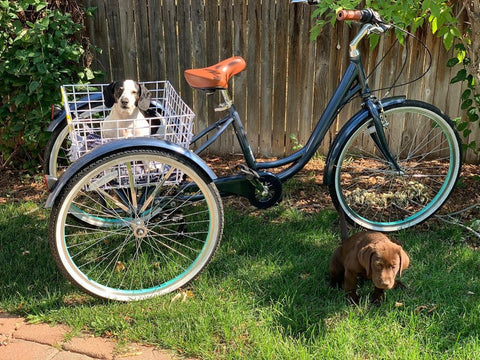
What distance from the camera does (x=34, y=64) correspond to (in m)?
4.05

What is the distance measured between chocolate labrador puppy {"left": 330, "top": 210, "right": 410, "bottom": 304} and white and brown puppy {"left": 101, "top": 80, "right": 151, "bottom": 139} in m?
1.40

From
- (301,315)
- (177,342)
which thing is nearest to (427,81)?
(301,315)

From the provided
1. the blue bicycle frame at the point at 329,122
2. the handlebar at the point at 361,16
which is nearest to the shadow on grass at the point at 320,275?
the blue bicycle frame at the point at 329,122

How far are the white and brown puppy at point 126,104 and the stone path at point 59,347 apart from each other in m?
1.16

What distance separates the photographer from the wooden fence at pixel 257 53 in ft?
14.9

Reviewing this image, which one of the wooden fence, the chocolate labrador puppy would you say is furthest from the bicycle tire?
the wooden fence

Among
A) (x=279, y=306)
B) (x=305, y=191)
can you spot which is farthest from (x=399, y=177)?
(x=279, y=306)

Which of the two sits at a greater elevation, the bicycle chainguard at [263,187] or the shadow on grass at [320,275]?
the bicycle chainguard at [263,187]

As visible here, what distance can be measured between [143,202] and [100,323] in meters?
0.76

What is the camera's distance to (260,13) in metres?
4.55

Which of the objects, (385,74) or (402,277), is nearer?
(402,277)

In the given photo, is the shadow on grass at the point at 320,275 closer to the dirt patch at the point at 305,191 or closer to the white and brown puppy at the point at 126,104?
the dirt patch at the point at 305,191

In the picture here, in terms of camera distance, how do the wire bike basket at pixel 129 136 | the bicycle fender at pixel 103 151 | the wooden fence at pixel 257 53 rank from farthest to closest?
the wooden fence at pixel 257 53, the wire bike basket at pixel 129 136, the bicycle fender at pixel 103 151

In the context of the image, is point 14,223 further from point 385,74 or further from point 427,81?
point 427,81
